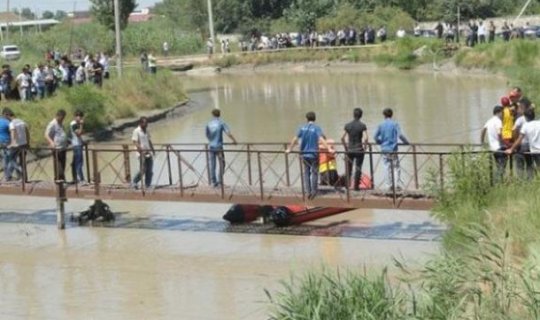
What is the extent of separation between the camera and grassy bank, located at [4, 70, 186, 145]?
2920 cm

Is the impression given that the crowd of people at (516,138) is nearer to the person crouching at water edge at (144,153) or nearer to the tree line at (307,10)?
the person crouching at water edge at (144,153)

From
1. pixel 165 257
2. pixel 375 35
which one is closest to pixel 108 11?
pixel 375 35

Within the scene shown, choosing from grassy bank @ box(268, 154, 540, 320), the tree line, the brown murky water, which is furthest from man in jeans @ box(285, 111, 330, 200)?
the tree line

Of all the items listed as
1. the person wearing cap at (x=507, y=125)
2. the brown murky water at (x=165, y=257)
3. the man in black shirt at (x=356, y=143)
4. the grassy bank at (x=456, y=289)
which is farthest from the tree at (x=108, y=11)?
the grassy bank at (x=456, y=289)

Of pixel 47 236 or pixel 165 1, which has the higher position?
pixel 165 1

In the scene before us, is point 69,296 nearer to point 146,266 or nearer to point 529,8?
point 146,266

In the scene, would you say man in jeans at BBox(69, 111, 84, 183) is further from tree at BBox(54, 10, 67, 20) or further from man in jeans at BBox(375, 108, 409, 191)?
tree at BBox(54, 10, 67, 20)

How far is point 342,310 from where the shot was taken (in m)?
9.41

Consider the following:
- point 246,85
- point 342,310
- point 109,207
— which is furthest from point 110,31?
point 342,310

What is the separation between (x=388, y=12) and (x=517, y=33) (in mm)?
16263

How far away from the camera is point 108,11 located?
76875 millimetres

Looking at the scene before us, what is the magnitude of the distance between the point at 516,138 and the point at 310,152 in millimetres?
2903

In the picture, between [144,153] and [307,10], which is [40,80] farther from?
[307,10]

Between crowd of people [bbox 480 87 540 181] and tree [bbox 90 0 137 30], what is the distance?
61.8 m
